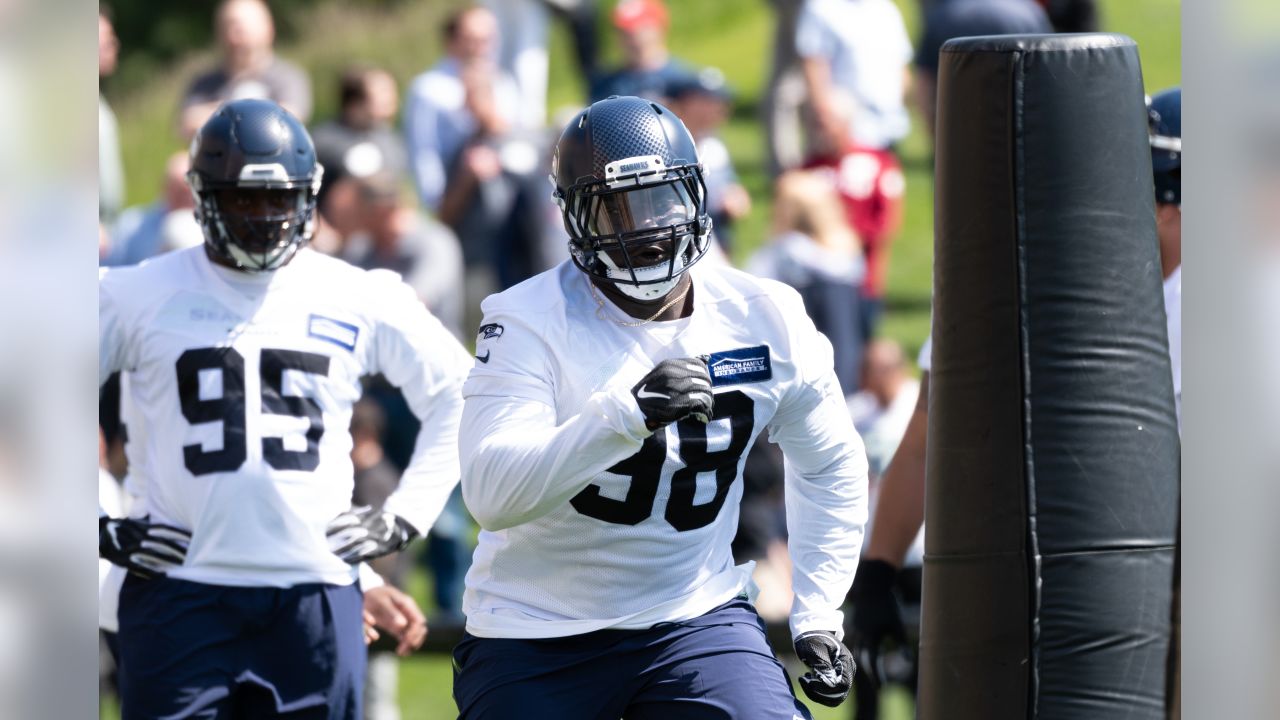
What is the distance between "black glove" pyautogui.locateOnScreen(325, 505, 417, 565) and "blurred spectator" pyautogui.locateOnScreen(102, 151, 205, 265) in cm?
319

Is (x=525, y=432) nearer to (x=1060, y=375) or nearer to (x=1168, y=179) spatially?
(x=1060, y=375)

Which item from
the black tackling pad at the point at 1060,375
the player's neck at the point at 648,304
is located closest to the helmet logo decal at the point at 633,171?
the player's neck at the point at 648,304

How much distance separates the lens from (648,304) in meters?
3.79

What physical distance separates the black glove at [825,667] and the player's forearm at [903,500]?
719 mm

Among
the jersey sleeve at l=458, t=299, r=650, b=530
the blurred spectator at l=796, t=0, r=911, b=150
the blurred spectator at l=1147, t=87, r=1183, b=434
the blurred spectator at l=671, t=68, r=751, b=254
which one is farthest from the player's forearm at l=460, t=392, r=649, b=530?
the blurred spectator at l=796, t=0, r=911, b=150

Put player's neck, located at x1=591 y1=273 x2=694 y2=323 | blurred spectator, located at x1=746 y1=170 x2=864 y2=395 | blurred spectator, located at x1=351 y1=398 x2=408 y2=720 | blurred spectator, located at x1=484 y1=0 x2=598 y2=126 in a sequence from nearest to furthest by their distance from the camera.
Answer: player's neck, located at x1=591 y1=273 x2=694 y2=323
blurred spectator, located at x1=351 y1=398 x2=408 y2=720
blurred spectator, located at x1=746 y1=170 x2=864 y2=395
blurred spectator, located at x1=484 y1=0 x2=598 y2=126

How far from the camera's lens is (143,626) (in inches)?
177

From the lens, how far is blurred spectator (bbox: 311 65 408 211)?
8.75 meters

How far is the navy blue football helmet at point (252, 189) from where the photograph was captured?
4641 millimetres

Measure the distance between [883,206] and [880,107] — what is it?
104cm

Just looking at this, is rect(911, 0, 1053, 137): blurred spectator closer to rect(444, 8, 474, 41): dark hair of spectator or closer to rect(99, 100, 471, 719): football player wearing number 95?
rect(444, 8, 474, 41): dark hair of spectator

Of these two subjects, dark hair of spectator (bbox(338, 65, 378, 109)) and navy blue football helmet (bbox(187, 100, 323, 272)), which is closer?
navy blue football helmet (bbox(187, 100, 323, 272))
